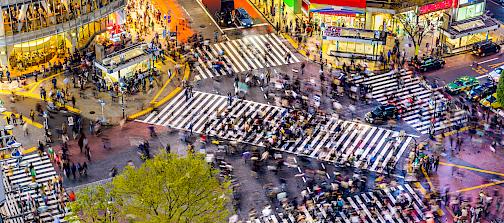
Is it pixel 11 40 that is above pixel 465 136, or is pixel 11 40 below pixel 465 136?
above

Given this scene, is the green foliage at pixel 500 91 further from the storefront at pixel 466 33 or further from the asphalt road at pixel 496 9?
the asphalt road at pixel 496 9

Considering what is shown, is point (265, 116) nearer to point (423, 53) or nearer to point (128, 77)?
point (128, 77)

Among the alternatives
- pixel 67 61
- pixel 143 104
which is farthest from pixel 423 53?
pixel 67 61

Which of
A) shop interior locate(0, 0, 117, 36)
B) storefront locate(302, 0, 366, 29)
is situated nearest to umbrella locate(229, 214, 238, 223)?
shop interior locate(0, 0, 117, 36)

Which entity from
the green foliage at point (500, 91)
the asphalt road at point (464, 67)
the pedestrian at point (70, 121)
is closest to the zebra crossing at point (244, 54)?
the asphalt road at point (464, 67)

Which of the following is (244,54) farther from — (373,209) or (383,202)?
(373,209)
